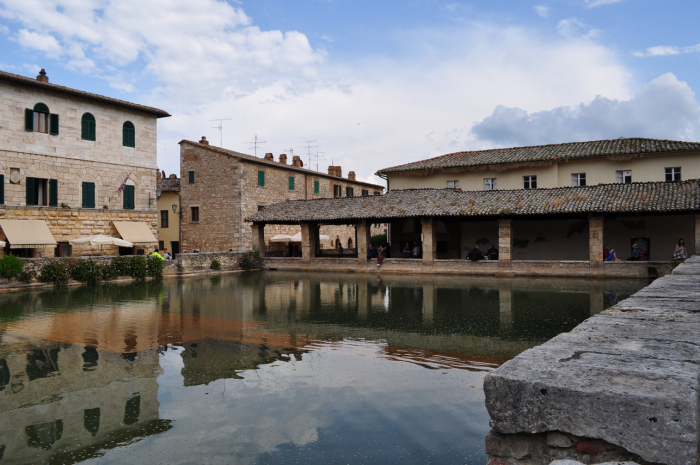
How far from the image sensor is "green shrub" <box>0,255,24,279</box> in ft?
56.6

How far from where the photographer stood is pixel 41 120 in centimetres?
2225

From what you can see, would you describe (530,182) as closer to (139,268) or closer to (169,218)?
(139,268)

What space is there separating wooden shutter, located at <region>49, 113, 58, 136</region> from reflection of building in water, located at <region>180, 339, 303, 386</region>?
1876 centimetres

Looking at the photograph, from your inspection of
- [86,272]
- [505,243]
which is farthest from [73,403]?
[505,243]

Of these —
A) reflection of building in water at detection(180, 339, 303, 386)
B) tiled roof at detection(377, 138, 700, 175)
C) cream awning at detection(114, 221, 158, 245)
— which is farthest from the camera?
tiled roof at detection(377, 138, 700, 175)

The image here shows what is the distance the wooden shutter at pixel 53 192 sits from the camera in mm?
22578

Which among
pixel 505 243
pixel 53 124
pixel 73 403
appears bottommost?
pixel 73 403

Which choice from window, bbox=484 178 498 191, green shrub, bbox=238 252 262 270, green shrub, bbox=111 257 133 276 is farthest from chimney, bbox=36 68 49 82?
window, bbox=484 178 498 191

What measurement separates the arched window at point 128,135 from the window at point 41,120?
3.36 metres

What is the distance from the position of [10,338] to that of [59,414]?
196 inches

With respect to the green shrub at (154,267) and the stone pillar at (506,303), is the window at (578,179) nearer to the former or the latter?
the stone pillar at (506,303)

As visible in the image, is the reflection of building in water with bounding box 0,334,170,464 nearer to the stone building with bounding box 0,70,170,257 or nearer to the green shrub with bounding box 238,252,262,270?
the stone building with bounding box 0,70,170,257

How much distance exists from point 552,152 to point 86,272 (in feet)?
77.2

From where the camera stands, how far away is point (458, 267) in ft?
75.6
